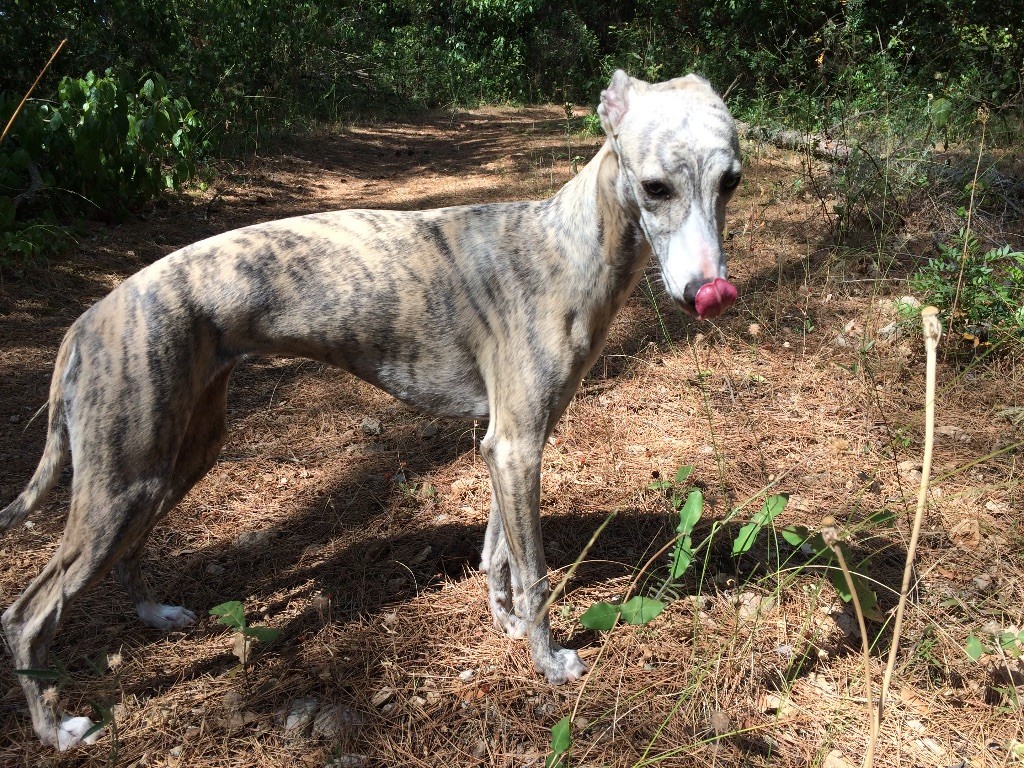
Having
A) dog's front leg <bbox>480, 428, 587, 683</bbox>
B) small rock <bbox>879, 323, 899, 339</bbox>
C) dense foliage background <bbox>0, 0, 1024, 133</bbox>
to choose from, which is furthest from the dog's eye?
dense foliage background <bbox>0, 0, 1024, 133</bbox>

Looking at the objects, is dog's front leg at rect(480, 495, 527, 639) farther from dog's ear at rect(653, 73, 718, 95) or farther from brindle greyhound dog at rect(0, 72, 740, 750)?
dog's ear at rect(653, 73, 718, 95)

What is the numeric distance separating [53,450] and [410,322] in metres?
1.25

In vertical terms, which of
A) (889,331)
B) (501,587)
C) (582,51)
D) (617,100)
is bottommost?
(501,587)

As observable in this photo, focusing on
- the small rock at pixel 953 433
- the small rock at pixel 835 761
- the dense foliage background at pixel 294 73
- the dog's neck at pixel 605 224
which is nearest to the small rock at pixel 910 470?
the small rock at pixel 953 433

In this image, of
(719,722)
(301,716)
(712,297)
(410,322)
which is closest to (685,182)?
(712,297)

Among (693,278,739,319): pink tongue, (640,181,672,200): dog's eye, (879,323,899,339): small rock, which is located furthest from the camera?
(879,323,899,339): small rock

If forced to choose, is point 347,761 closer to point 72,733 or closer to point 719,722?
point 72,733

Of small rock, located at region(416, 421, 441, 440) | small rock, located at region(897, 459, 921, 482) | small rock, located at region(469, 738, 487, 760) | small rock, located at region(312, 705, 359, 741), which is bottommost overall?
small rock, located at region(469, 738, 487, 760)

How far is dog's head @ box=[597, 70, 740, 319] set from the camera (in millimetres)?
1973

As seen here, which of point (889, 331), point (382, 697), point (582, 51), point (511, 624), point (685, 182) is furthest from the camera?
point (582, 51)

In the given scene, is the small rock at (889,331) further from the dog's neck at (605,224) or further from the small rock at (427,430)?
the small rock at (427,430)

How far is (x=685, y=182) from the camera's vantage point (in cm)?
205

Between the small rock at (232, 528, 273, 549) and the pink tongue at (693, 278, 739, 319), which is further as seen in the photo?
the small rock at (232, 528, 273, 549)

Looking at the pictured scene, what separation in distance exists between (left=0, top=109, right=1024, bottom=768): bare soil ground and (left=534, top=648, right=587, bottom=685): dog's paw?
0.04m
